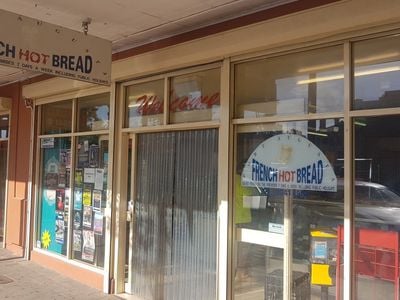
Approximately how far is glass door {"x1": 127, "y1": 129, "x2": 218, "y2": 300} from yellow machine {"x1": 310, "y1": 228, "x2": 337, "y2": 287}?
1209 millimetres

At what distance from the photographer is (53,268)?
782 cm

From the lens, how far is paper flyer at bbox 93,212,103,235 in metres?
7.01

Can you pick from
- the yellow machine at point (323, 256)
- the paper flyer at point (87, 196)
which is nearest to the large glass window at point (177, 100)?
the paper flyer at point (87, 196)

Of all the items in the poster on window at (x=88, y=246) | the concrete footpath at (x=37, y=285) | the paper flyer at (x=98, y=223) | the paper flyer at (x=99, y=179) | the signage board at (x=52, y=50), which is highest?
the signage board at (x=52, y=50)

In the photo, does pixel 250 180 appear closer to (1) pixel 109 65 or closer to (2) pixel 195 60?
(2) pixel 195 60

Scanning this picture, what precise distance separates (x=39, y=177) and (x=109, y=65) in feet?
13.4

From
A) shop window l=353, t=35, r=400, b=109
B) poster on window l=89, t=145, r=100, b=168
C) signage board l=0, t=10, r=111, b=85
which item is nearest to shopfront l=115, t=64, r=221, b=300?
poster on window l=89, t=145, r=100, b=168

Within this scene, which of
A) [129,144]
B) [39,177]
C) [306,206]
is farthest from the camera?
[39,177]

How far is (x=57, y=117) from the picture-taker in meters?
8.22

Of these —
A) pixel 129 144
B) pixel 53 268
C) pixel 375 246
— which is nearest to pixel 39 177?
pixel 53 268

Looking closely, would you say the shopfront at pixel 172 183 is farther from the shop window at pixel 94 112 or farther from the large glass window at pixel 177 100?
the shop window at pixel 94 112

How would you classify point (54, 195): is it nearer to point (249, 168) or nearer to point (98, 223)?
point (98, 223)

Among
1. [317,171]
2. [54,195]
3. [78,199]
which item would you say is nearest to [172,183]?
[317,171]

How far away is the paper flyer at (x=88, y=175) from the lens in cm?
724
